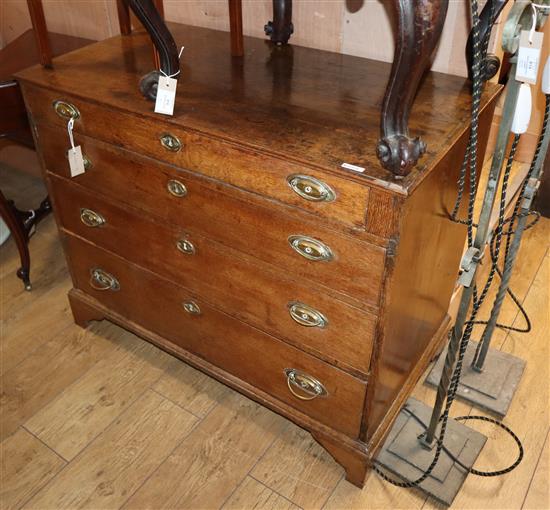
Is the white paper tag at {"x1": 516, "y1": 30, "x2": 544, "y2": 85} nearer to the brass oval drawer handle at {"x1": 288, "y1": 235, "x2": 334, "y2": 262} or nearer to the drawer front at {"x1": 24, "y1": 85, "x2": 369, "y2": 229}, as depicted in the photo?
the drawer front at {"x1": 24, "y1": 85, "x2": 369, "y2": 229}

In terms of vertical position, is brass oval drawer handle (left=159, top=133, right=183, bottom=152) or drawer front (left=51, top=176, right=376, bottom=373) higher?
brass oval drawer handle (left=159, top=133, right=183, bottom=152)

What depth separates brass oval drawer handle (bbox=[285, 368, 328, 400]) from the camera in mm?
1564

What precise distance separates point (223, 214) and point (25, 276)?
123 centimetres

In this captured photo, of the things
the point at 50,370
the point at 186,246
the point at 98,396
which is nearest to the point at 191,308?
the point at 186,246

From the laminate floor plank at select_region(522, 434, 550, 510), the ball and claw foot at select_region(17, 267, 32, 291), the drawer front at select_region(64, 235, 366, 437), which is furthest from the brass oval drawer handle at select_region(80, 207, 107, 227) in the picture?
the laminate floor plank at select_region(522, 434, 550, 510)

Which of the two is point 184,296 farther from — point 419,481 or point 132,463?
point 419,481

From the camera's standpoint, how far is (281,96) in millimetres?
1466

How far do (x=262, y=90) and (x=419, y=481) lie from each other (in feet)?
3.57

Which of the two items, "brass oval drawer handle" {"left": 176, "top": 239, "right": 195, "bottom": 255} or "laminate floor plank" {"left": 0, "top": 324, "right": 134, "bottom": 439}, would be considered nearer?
"brass oval drawer handle" {"left": 176, "top": 239, "right": 195, "bottom": 255}

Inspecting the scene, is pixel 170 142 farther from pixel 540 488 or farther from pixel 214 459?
pixel 540 488

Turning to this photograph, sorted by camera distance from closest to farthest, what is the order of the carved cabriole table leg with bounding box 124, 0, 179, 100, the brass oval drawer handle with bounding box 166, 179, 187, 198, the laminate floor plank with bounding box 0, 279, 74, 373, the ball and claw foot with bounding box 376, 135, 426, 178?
the ball and claw foot with bounding box 376, 135, 426, 178, the carved cabriole table leg with bounding box 124, 0, 179, 100, the brass oval drawer handle with bounding box 166, 179, 187, 198, the laminate floor plank with bounding box 0, 279, 74, 373

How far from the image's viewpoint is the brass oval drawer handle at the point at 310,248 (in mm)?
1306

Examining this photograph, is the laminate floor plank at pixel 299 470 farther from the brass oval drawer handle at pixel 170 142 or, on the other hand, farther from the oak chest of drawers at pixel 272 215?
the brass oval drawer handle at pixel 170 142

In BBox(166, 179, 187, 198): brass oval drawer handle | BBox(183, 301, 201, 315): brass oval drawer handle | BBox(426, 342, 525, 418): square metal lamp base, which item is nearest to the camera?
BBox(166, 179, 187, 198): brass oval drawer handle
